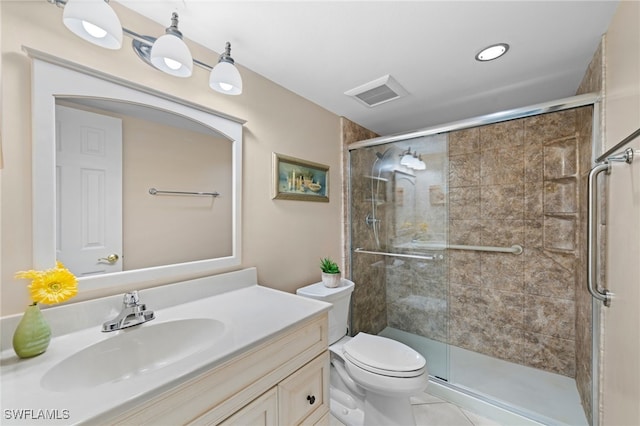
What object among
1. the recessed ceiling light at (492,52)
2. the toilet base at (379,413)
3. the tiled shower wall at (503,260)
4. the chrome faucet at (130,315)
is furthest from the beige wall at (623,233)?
the chrome faucet at (130,315)

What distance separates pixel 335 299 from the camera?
5.76ft

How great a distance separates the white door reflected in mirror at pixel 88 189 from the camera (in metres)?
0.94

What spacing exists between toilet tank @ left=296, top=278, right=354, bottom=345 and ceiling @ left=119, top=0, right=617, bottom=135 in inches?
54.5

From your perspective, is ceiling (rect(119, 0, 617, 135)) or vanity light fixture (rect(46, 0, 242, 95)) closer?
vanity light fixture (rect(46, 0, 242, 95))

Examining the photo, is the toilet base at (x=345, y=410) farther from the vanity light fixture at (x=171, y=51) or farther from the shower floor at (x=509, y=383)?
the vanity light fixture at (x=171, y=51)

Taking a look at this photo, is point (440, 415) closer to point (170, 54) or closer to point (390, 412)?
point (390, 412)

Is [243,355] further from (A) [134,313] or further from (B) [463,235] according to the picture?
(B) [463,235]

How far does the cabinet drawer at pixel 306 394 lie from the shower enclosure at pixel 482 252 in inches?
47.8

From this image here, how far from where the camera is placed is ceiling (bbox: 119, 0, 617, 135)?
1.12 m

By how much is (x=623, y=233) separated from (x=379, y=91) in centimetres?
146

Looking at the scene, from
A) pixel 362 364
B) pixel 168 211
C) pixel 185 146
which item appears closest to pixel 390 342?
pixel 362 364

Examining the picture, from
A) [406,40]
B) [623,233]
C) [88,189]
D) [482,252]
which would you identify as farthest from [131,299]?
[482,252]

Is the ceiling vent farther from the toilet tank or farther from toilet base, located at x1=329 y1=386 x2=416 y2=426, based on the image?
toilet base, located at x1=329 y1=386 x2=416 y2=426

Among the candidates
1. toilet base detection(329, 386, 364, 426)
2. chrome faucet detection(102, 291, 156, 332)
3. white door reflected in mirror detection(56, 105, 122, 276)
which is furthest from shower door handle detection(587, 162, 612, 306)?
white door reflected in mirror detection(56, 105, 122, 276)
